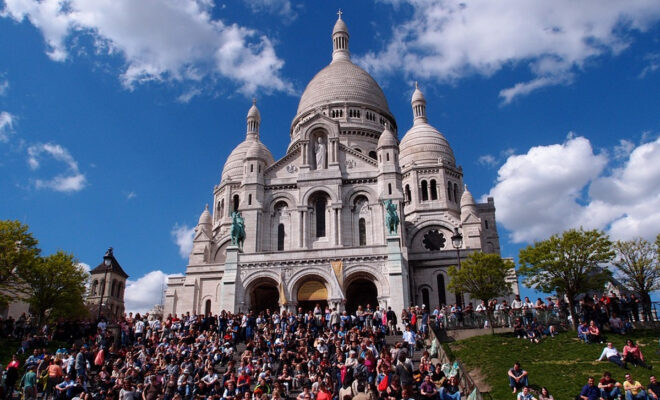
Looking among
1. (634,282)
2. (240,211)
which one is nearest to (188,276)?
(240,211)

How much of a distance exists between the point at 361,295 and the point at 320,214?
286 inches

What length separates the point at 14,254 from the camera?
31.9 meters

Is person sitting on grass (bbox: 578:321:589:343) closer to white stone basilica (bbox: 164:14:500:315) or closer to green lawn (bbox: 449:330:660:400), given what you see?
green lawn (bbox: 449:330:660:400)

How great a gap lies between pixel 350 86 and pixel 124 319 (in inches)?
1641

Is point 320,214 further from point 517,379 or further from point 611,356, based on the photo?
point 517,379

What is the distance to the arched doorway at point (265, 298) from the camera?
3920cm

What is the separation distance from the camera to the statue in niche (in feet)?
148

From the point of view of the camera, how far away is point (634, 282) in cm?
2977

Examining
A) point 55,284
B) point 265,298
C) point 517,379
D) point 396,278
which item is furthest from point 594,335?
point 55,284

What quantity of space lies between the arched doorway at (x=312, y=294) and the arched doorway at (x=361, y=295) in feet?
11.5

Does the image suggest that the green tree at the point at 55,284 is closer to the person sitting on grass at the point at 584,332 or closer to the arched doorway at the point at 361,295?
A: the arched doorway at the point at 361,295

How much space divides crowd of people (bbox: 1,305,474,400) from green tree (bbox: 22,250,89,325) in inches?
239

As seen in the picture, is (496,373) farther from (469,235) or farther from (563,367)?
(469,235)

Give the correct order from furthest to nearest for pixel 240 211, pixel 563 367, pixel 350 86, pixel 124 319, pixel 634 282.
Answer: pixel 350 86, pixel 240 211, pixel 634 282, pixel 124 319, pixel 563 367
